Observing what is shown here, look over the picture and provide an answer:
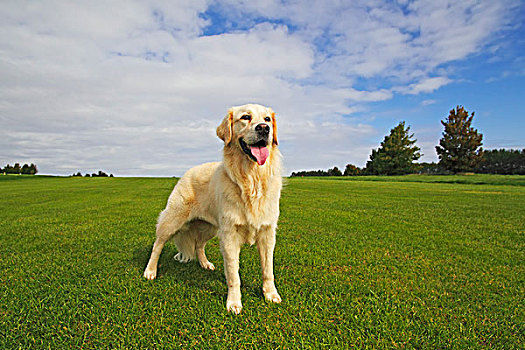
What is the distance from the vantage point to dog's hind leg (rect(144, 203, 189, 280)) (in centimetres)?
389

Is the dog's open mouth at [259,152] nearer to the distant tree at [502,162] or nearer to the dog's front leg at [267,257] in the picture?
the dog's front leg at [267,257]

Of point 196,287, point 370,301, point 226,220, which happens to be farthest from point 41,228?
point 370,301

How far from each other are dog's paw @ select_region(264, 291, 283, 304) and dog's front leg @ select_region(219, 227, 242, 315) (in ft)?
1.04

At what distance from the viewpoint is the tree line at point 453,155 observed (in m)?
52.1

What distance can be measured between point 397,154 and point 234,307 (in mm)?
59263

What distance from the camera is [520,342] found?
243 centimetres

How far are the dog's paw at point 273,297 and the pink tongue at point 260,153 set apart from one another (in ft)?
4.83

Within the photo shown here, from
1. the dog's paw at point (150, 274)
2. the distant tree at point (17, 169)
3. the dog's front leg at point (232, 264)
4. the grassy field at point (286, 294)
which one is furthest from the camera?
the distant tree at point (17, 169)

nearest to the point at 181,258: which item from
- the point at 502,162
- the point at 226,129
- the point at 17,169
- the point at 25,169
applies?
the point at 226,129

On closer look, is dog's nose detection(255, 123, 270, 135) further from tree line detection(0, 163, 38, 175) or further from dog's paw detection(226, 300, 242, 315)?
tree line detection(0, 163, 38, 175)

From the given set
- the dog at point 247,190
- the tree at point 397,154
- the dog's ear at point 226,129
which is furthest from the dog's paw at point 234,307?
the tree at point 397,154

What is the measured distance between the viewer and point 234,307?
2936 millimetres

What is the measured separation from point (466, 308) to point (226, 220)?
2699 millimetres

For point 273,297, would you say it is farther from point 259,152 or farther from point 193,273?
point 259,152
